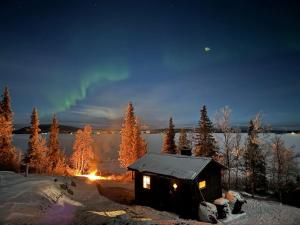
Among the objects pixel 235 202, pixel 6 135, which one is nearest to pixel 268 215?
pixel 235 202

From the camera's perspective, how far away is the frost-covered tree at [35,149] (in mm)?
45156

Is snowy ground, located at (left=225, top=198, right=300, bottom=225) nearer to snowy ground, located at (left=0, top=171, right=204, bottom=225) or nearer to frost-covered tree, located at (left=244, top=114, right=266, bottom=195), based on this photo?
snowy ground, located at (left=0, top=171, right=204, bottom=225)

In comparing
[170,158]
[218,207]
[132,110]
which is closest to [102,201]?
[170,158]

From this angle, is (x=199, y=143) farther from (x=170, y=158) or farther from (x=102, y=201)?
(x=102, y=201)

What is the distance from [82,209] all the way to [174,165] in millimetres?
9964

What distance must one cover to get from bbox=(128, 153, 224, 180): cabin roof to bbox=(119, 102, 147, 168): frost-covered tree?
60.4ft

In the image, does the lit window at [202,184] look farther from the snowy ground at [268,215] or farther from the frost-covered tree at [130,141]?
the frost-covered tree at [130,141]

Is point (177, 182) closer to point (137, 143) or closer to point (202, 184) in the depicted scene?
point (202, 184)

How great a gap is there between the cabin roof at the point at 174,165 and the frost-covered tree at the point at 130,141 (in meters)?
18.4

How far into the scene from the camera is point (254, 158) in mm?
38500

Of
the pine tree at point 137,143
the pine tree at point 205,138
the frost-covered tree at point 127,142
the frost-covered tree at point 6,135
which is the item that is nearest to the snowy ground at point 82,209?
the pine tree at point 205,138

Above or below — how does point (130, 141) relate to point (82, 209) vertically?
above

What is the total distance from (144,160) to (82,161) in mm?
30881

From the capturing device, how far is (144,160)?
28.0m
